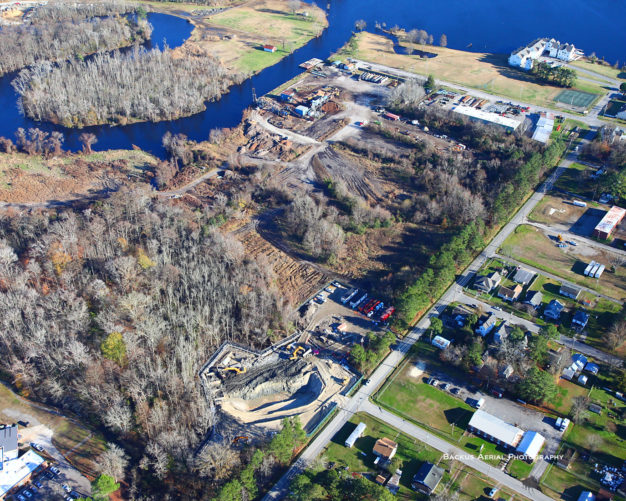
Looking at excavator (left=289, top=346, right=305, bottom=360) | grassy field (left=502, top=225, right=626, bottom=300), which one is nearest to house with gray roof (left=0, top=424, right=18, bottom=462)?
excavator (left=289, top=346, right=305, bottom=360)

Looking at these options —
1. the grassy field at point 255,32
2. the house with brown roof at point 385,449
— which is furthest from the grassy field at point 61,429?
the grassy field at point 255,32

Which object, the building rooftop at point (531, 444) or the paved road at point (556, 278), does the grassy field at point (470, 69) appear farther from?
the building rooftop at point (531, 444)

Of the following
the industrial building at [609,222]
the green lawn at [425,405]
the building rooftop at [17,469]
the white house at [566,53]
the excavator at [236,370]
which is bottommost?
the building rooftop at [17,469]

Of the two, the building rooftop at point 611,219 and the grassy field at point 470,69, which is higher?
the grassy field at point 470,69

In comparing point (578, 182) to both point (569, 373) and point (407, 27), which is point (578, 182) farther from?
point (407, 27)

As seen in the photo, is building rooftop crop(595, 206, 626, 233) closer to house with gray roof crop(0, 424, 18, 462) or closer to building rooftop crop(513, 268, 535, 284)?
building rooftop crop(513, 268, 535, 284)

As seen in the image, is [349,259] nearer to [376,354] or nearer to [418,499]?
[376,354]
